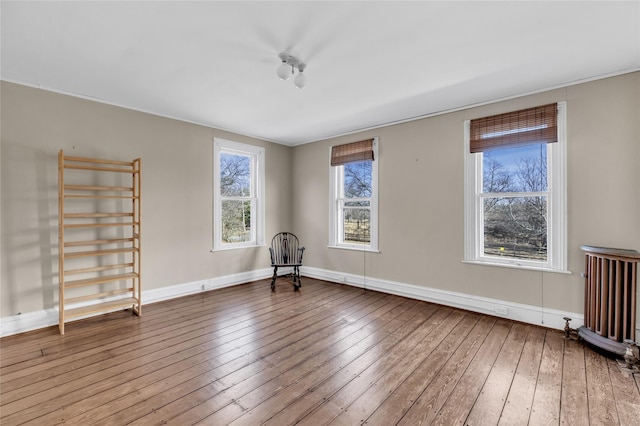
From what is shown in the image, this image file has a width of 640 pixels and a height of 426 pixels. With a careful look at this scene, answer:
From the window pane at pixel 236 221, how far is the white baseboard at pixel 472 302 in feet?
5.88

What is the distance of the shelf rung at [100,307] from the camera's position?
3.09 meters

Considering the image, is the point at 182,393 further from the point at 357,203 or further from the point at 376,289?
the point at 357,203

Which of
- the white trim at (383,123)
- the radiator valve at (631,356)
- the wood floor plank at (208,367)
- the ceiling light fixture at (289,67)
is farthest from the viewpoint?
the white trim at (383,123)

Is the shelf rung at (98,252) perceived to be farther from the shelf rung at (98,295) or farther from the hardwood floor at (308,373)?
the hardwood floor at (308,373)

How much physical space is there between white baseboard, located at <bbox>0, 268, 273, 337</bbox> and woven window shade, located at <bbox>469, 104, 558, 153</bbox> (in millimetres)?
3984

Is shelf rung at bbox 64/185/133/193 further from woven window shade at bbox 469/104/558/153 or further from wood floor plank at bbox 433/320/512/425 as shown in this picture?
woven window shade at bbox 469/104/558/153

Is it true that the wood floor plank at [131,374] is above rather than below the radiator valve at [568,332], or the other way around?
below

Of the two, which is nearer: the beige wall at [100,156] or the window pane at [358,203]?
the beige wall at [100,156]

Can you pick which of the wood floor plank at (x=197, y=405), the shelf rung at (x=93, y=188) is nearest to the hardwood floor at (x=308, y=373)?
the wood floor plank at (x=197, y=405)

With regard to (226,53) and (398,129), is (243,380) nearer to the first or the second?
(226,53)

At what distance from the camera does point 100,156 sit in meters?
3.51

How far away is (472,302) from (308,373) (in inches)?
95.2

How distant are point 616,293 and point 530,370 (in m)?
1.04

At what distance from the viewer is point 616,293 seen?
8.11 feet
